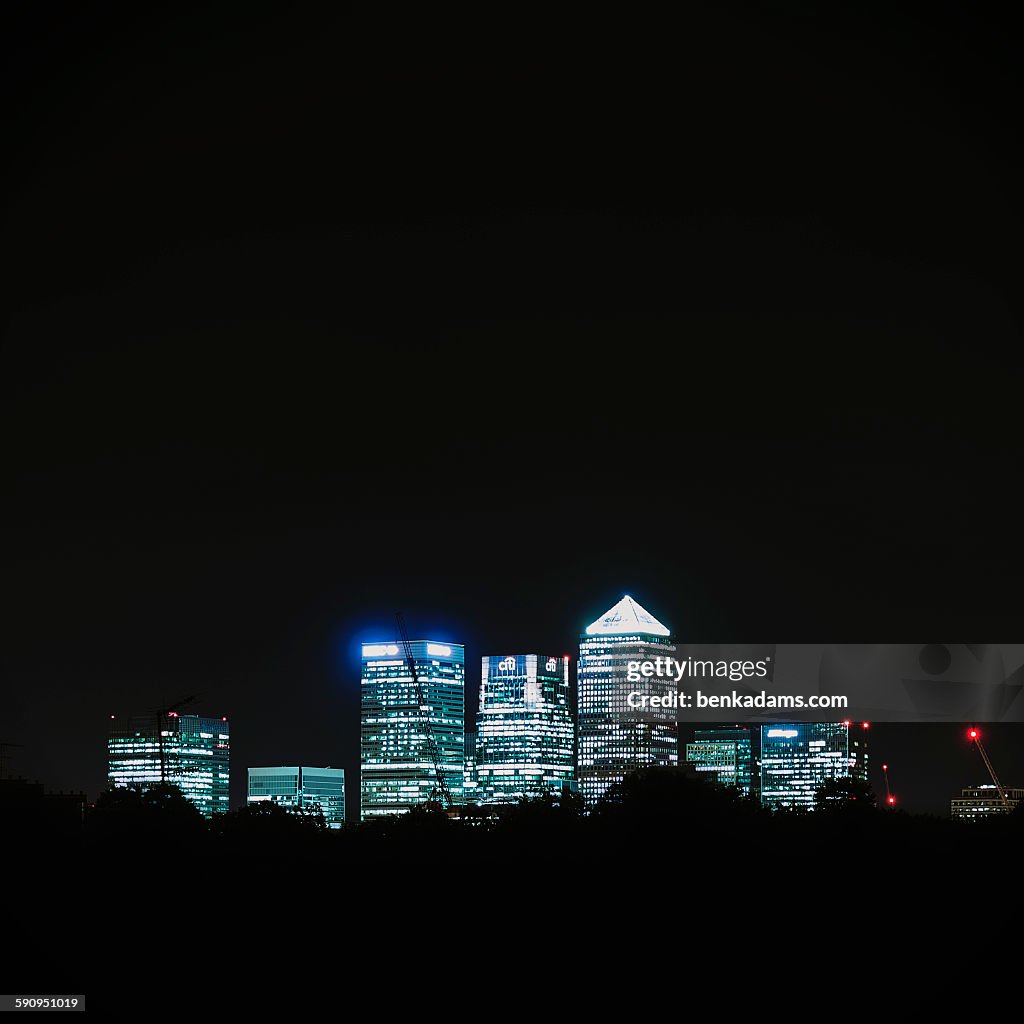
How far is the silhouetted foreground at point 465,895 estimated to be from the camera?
82.1 metres

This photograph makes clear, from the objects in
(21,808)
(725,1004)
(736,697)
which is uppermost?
(736,697)

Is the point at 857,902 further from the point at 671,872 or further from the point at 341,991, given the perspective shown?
the point at 341,991

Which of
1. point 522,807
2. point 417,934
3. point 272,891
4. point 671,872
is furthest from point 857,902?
point 522,807

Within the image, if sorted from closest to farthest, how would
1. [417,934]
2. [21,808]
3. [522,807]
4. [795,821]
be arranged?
[417,934], [21,808], [795,821], [522,807]

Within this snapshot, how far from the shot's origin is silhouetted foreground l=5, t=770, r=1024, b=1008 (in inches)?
3233

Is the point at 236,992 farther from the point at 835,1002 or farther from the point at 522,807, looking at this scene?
the point at 522,807

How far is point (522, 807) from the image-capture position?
138750 mm

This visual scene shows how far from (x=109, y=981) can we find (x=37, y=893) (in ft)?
40.5

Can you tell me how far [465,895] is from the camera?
306 ft

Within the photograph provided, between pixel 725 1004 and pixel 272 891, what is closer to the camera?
pixel 725 1004

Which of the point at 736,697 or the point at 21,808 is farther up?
the point at 736,697

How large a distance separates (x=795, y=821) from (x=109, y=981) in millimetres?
54376

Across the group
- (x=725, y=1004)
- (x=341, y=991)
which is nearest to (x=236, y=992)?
(x=341, y=991)

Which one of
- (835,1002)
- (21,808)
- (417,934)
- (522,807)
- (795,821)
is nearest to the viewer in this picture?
(835,1002)
